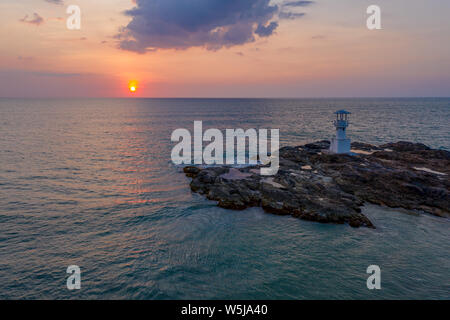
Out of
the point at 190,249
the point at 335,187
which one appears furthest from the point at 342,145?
the point at 190,249

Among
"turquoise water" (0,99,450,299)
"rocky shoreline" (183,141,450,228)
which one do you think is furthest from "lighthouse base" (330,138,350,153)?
"turquoise water" (0,99,450,299)

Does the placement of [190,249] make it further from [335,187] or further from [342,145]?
[342,145]

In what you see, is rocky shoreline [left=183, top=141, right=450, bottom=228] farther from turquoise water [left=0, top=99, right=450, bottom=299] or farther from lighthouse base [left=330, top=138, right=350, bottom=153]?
lighthouse base [left=330, top=138, right=350, bottom=153]

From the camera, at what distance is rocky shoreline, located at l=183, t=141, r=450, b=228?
779 inches

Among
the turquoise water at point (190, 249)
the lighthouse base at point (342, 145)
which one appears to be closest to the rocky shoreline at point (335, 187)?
the turquoise water at point (190, 249)

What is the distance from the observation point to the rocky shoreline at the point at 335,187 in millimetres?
19781

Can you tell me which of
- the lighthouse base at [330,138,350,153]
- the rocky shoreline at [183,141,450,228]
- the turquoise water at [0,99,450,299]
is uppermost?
the lighthouse base at [330,138,350,153]

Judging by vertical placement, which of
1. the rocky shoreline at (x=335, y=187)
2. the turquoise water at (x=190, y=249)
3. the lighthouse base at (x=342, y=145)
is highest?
the lighthouse base at (x=342, y=145)

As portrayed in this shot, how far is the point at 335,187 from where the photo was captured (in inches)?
928

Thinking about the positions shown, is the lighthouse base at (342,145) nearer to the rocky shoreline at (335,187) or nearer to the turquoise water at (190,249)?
the rocky shoreline at (335,187)

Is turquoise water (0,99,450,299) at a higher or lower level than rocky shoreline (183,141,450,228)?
lower
